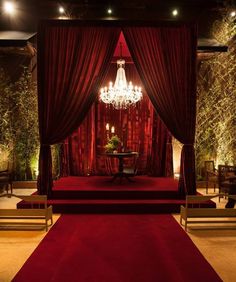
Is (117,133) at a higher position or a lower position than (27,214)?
higher

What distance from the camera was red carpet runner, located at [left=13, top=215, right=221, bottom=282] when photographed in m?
3.27

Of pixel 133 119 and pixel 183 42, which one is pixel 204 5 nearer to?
pixel 183 42

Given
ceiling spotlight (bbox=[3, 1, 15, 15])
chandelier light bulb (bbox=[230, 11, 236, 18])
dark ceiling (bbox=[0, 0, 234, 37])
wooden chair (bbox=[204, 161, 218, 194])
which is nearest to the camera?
wooden chair (bbox=[204, 161, 218, 194])

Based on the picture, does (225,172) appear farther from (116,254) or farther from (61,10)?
(61,10)

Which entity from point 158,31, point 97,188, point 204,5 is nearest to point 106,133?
point 97,188

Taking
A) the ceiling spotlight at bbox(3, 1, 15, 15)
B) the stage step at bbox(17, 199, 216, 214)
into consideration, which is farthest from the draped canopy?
the ceiling spotlight at bbox(3, 1, 15, 15)

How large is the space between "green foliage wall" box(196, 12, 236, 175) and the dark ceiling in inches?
18.2

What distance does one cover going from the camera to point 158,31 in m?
5.96

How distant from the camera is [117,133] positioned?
8.05 meters

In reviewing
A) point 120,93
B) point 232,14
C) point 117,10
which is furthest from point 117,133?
point 232,14

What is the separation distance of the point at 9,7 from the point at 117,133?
396 cm

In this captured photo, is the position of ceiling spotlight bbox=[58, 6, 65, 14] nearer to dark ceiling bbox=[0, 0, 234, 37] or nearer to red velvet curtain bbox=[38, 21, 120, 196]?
dark ceiling bbox=[0, 0, 234, 37]

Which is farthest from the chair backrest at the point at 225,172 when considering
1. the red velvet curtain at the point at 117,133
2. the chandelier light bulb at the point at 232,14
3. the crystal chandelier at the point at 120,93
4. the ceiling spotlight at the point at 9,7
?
the ceiling spotlight at the point at 9,7

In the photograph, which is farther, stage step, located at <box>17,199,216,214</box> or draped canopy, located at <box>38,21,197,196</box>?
draped canopy, located at <box>38,21,197,196</box>
